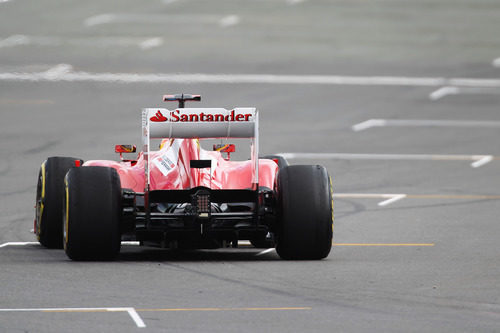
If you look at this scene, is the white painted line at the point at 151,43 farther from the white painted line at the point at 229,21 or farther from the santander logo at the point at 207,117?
the santander logo at the point at 207,117

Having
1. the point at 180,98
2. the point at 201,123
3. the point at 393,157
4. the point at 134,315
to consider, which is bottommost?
the point at 393,157

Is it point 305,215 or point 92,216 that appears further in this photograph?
point 305,215

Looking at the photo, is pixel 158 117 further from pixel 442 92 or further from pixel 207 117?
pixel 442 92

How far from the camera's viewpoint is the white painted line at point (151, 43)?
35909 mm

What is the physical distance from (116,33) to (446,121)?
12.8 metres

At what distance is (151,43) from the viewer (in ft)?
120

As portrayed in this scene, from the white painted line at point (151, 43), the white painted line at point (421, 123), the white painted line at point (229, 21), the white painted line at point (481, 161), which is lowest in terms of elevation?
the white painted line at point (481, 161)

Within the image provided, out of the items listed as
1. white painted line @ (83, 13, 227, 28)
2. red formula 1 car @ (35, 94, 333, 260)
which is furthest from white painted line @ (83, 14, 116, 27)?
red formula 1 car @ (35, 94, 333, 260)

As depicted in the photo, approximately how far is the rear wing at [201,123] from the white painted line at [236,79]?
18.3m

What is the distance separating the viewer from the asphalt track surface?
32.0 ft

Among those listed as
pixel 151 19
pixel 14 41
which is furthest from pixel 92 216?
pixel 151 19

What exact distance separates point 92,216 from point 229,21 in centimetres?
2843

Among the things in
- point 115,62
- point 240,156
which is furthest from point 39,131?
point 115,62

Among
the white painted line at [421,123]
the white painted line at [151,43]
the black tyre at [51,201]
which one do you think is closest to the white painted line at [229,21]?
the white painted line at [151,43]
